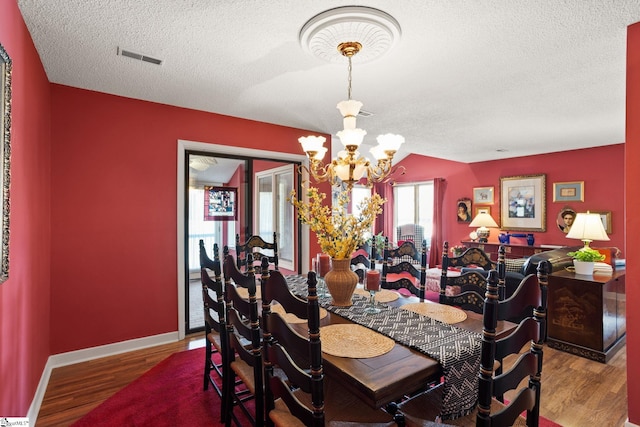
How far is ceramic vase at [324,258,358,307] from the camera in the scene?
6.80 feet

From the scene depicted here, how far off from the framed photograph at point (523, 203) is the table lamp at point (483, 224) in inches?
13.2

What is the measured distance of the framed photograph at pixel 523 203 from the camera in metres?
6.20

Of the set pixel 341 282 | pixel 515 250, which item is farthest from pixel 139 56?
pixel 515 250

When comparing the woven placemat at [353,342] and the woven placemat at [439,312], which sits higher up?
the woven placemat at [439,312]

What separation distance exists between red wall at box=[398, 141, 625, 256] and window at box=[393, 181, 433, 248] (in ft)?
1.08

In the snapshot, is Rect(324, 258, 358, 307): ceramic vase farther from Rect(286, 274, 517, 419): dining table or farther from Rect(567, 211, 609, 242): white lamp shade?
Rect(567, 211, 609, 242): white lamp shade

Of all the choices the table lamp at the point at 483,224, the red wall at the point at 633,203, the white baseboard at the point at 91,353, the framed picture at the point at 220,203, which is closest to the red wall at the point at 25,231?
the white baseboard at the point at 91,353

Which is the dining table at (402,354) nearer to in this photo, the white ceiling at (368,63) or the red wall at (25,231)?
the red wall at (25,231)

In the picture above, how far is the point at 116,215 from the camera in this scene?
3.19m

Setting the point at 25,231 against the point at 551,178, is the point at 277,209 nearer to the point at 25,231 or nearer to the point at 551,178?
the point at 25,231

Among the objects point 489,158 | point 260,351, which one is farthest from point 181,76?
point 489,158

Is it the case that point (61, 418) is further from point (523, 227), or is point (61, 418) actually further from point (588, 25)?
point (523, 227)

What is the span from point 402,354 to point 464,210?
661 cm

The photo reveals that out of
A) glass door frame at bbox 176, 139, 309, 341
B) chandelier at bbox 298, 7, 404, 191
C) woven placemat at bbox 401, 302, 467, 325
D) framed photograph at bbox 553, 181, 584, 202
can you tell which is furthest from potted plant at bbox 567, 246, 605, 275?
glass door frame at bbox 176, 139, 309, 341
